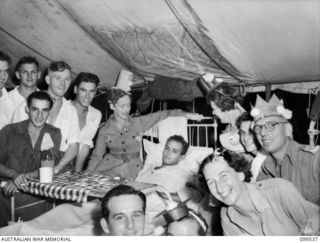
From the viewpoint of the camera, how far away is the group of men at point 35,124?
6.62 ft

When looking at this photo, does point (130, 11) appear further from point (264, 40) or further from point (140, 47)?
point (264, 40)

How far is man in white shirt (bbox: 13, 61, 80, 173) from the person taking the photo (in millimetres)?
2318

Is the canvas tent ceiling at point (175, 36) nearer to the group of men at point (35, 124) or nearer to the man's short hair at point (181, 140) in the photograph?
the group of men at point (35, 124)

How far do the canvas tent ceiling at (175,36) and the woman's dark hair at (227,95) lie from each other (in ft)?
0.26

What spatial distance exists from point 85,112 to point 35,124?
1.67 feet

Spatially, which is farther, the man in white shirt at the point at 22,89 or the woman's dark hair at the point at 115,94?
the woman's dark hair at the point at 115,94

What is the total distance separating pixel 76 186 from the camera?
5.82 ft

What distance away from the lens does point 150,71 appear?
2582 millimetres

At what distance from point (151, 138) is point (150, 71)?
2.05 ft

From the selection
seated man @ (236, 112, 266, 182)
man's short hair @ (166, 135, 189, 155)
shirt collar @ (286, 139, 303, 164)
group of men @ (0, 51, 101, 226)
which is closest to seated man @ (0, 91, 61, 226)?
group of men @ (0, 51, 101, 226)

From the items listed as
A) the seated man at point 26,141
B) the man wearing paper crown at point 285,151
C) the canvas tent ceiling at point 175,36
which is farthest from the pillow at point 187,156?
the seated man at point 26,141

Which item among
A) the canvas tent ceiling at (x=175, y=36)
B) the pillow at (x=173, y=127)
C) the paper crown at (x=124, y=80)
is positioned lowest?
the pillow at (x=173, y=127)

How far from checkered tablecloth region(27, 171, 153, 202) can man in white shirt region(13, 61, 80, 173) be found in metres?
0.32

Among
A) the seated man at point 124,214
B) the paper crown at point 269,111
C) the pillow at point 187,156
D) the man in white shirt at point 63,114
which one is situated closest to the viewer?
the seated man at point 124,214
